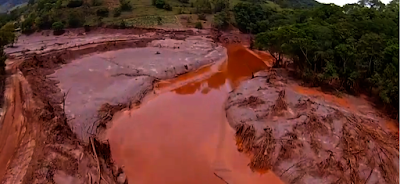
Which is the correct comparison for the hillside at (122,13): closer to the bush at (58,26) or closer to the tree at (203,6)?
the tree at (203,6)

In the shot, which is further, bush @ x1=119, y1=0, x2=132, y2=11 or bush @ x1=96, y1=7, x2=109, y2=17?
bush @ x1=119, y1=0, x2=132, y2=11

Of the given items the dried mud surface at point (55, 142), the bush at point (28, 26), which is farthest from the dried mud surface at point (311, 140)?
the bush at point (28, 26)

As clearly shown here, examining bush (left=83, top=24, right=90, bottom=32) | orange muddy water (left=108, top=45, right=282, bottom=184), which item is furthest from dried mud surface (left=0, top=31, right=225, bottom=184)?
bush (left=83, top=24, right=90, bottom=32)

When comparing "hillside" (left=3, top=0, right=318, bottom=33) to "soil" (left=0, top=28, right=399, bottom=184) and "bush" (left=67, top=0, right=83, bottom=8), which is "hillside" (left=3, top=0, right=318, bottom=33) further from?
"soil" (left=0, top=28, right=399, bottom=184)

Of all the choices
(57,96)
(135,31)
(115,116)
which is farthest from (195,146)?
(135,31)

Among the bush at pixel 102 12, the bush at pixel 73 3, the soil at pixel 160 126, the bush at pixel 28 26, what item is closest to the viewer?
the soil at pixel 160 126
